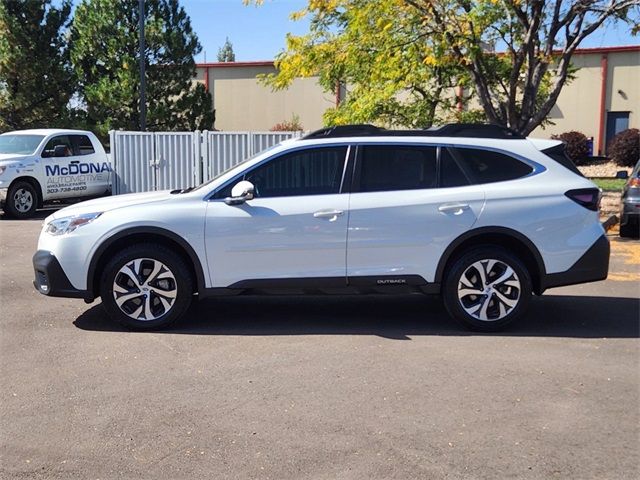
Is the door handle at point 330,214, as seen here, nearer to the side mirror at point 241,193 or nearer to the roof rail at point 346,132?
the side mirror at point 241,193

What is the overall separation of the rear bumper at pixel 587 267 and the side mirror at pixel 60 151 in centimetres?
1177

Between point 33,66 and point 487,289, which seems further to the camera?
point 33,66

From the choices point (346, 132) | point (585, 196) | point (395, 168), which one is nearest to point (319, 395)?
point (395, 168)

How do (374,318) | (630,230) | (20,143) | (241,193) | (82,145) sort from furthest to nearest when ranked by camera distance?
(82,145), (20,143), (630,230), (374,318), (241,193)

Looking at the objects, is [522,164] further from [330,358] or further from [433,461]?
[433,461]

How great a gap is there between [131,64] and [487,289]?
17.5m

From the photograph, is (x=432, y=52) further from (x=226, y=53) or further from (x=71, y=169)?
(x=226, y=53)

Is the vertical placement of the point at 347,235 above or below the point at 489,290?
above

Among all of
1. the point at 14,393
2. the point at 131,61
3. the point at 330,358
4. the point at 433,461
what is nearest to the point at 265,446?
the point at 433,461

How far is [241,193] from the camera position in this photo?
569 centimetres

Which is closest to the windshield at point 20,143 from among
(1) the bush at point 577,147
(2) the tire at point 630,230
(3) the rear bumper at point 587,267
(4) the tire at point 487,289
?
(4) the tire at point 487,289

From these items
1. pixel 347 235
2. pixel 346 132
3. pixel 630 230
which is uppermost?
pixel 346 132

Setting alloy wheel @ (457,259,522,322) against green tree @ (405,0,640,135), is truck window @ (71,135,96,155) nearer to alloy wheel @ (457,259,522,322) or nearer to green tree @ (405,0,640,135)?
green tree @ (405,0,640,135)

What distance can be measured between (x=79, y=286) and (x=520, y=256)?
152 inches
